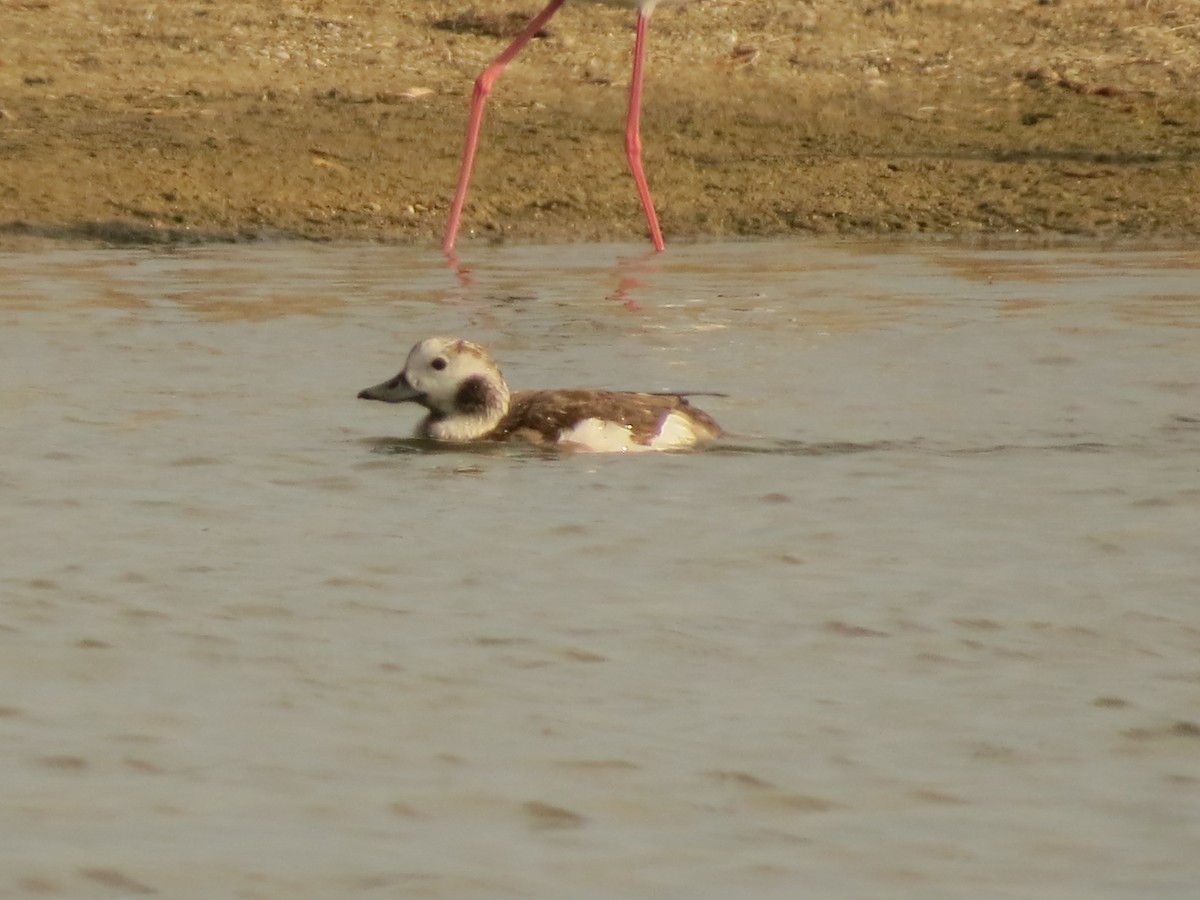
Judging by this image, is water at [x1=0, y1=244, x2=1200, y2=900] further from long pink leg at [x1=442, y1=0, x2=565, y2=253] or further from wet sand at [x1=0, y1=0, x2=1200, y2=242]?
wet sand at [x1=0, y1=0, x2=1200, y2=242]

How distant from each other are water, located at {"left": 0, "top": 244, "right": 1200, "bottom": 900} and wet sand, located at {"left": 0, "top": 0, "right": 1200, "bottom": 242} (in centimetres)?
437

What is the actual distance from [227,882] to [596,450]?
4.35m

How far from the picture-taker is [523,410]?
8.89 m

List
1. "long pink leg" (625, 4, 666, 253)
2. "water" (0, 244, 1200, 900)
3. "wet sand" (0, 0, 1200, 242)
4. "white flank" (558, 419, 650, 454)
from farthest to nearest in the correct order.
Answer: "wet sand" (0, 0, 1200, 242), "long pink leg" (625, 4, 666, 253), "white flank" (558, 419, 650, 454), "water" (0, 244, 1200, 900)

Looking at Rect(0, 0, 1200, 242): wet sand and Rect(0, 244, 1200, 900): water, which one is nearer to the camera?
Rect(0, 244, 1200, 900): water

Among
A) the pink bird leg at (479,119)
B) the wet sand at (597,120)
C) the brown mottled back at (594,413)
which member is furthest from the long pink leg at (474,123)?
the brown mottled back at (594,413)

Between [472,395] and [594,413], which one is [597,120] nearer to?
[472,395]

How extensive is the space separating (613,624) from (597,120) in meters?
11.4

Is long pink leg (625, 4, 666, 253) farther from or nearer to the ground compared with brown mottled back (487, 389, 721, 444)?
farther from the ground

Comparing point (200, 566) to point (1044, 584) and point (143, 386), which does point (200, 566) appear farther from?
point (143, 386)

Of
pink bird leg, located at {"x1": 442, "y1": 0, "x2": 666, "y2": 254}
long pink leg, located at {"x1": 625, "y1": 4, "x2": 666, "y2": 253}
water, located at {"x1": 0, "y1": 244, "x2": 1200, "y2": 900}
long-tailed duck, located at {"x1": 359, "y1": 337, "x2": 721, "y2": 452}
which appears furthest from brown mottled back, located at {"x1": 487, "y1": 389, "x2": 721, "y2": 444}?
long pink leg, located at {"x1": 625, "y1": 4, "x2": 666, "y2": 253}

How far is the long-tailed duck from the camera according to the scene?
27.8 feet

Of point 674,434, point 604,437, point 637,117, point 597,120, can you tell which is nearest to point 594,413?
point 604,437

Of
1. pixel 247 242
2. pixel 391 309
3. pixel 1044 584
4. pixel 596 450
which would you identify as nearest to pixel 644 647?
pixel 1044 584
